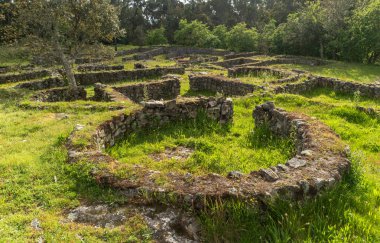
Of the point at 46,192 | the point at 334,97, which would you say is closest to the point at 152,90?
the point at 334,97

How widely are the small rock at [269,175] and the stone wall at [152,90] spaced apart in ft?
39.4

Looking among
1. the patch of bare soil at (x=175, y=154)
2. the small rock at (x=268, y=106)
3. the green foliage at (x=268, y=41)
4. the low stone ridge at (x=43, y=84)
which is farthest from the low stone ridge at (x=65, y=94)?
the green foliage at (x=268, y=41)

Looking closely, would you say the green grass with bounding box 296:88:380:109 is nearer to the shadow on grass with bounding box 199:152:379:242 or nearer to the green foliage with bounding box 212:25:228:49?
the shadow on grass with bounding box 199:152:379:242

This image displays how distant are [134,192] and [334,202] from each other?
3468 millimetres

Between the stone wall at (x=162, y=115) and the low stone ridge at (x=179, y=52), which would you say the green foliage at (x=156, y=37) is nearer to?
the low stone ridge at (x=179, y=52)

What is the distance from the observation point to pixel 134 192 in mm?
5566

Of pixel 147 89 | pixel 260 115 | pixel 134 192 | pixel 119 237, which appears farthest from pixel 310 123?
pixel 147 89

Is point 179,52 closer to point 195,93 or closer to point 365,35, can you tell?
point 365,35

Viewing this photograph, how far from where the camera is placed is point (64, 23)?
1797 cm

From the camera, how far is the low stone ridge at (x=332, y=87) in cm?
1544

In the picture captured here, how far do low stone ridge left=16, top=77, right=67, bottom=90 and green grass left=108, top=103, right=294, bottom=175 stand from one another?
12.1 m

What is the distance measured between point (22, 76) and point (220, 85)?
550 inches

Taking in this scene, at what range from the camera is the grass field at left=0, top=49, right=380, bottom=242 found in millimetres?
4719

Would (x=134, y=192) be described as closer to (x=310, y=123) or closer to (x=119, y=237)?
(x=119, y=237)
